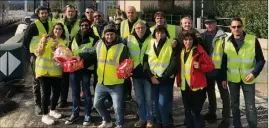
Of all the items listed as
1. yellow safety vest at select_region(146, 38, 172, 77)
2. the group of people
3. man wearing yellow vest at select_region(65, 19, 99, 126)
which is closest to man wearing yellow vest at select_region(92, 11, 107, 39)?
the group of people

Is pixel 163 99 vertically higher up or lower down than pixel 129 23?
lower down

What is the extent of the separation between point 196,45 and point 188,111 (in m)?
0.99

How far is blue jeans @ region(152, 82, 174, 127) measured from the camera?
6145mm

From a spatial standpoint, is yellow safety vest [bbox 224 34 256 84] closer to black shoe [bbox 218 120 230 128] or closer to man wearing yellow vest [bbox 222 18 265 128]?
man wearing yellow vest [bbox 222 18 265 128]

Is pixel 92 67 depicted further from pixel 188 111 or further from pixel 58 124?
pixel 188 111

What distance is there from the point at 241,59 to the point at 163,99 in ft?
4.31

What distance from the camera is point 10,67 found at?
8328 mm

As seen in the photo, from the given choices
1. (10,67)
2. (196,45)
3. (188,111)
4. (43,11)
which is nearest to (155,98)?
(188,111)

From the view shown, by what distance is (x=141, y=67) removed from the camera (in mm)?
6289

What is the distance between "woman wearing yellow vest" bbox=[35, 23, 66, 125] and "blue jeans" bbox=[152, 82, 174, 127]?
173cm

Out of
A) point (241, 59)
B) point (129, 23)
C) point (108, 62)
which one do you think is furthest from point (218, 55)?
point (129, 23)

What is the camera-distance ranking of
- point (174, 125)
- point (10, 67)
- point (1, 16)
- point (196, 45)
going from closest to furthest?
point (196, 45)
point (174, 125)
point (10, 67)
point (1, 16)

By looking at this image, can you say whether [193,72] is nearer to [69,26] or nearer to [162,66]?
[162,66]

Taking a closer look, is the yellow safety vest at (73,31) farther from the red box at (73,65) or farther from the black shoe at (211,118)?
the black shoe at (211,118)
